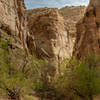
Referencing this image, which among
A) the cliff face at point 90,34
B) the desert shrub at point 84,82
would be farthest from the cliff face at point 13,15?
the desert shrub at point 84,82

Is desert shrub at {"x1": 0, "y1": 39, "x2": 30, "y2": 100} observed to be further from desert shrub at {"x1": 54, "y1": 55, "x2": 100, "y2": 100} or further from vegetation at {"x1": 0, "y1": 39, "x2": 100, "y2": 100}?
desert shrub at {"x1": 54, "y1": 55, "x2": 100, "y2": 100}

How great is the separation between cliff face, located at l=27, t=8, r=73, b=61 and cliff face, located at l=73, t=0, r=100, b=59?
933 centimetres

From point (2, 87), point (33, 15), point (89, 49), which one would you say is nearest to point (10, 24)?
point (2, 87)

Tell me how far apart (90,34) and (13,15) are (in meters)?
12.7

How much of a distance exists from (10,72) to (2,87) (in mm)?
1601

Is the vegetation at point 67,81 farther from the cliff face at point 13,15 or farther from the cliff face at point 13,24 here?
the cliff face at point 13,15

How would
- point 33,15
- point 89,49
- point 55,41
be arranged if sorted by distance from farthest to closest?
point 33,15 → point 55,41 → point 89,49

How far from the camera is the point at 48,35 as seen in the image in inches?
1320

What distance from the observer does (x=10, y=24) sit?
1983cm

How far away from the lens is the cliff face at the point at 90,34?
21.0 meters

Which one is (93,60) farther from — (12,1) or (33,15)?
(33,15)

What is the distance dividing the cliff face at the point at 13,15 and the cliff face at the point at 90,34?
1046 cm

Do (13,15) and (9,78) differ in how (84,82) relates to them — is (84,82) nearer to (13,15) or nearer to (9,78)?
(9,78)

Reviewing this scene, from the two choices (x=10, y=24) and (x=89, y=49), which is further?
(x=89, y=49)
